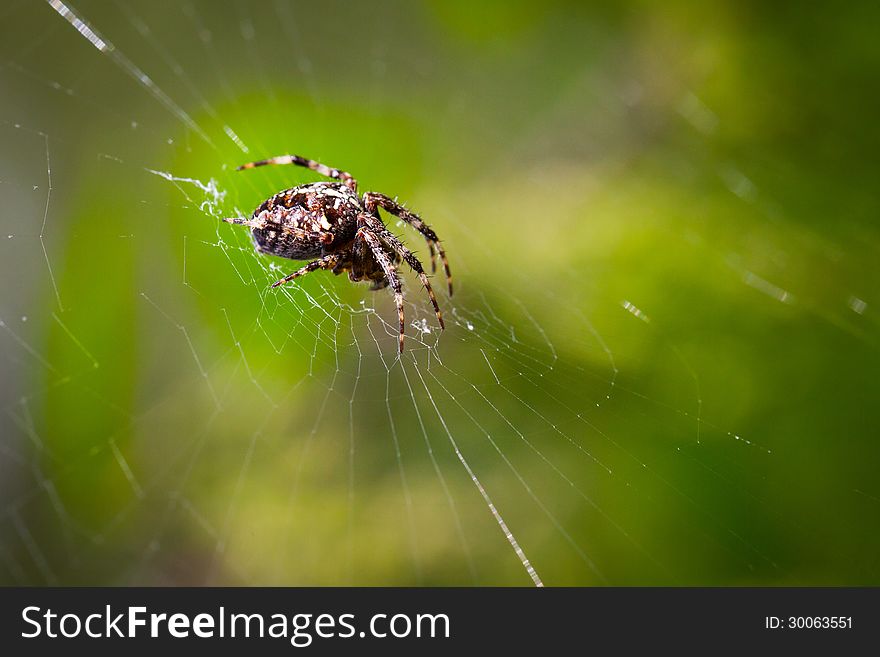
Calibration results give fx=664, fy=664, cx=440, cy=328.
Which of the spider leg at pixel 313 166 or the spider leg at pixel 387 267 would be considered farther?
the spider leg at pixel 313 166

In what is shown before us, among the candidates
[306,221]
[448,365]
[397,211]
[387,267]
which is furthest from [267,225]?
[448,365]

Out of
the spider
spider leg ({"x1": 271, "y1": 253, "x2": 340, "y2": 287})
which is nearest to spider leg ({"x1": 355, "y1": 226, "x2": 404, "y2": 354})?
the spider

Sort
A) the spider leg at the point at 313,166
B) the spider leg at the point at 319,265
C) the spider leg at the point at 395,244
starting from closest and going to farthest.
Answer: the spider leg at the point at 319,265 < the spider leg at the point at 395,244 < the spider leg at the point at 313,166

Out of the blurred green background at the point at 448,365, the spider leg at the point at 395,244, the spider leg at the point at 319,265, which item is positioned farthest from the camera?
the spider leg at the point at 395,244

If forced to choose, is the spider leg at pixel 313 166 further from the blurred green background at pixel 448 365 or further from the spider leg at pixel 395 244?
the spider leg at pixel 395 244

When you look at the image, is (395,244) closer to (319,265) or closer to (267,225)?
(319,265)

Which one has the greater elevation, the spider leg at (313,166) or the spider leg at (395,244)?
the spider leg at (313,166)

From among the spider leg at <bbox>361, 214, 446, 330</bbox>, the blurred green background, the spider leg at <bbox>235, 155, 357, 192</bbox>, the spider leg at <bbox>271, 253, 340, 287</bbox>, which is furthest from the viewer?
the spider leg at <bbox>235, 155, 357, 192</bbox>

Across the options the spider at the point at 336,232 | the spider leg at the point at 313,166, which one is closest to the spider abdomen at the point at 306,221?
the spider at the point at 336,232

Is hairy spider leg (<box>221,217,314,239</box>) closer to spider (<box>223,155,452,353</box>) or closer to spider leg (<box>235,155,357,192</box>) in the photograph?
spider (<box>223,155,452,353</box>)
